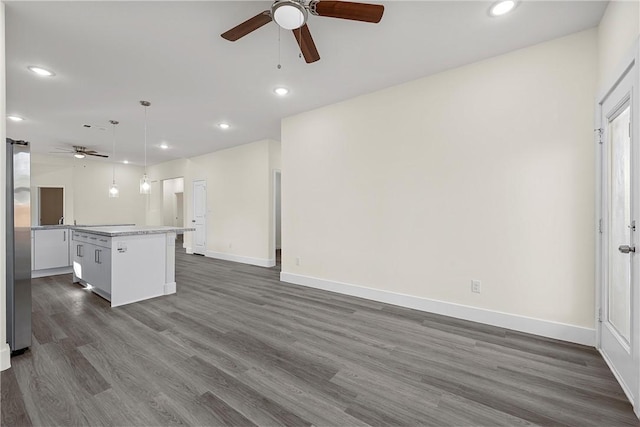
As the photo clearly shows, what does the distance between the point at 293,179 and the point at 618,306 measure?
3926mm

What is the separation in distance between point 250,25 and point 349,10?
713 mm

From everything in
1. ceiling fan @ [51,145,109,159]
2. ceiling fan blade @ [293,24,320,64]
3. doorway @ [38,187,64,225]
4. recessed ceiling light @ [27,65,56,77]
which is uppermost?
recessed ceiling light @ [27,65,56,77]

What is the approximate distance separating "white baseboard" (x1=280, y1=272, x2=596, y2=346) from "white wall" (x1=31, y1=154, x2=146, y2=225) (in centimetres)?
820

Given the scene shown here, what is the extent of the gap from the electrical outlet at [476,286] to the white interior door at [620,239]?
2.99 ft

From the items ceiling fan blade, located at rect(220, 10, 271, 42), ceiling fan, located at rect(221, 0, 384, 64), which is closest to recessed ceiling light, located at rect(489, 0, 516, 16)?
ceiling fan, located at rect(221, 0, 384, 64)

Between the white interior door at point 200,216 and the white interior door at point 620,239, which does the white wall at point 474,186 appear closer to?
the white interior door at point 620,239

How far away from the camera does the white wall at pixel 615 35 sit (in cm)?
172

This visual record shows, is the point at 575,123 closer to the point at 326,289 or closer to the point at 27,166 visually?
the point at 326,289

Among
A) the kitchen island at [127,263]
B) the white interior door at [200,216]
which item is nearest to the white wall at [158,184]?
the white interior door at [200,216]

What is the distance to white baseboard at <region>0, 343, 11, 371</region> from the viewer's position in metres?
2.00

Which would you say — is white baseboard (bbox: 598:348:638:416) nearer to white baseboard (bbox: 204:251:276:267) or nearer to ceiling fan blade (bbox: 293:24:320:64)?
ceiling fan blade (bbox: 293:24:320:64)

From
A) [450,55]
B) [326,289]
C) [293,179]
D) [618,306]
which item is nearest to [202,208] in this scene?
[293,179]

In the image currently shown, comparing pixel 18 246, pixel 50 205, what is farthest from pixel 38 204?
pixel 18 246

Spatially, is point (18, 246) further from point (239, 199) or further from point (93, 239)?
point (239, 199)
